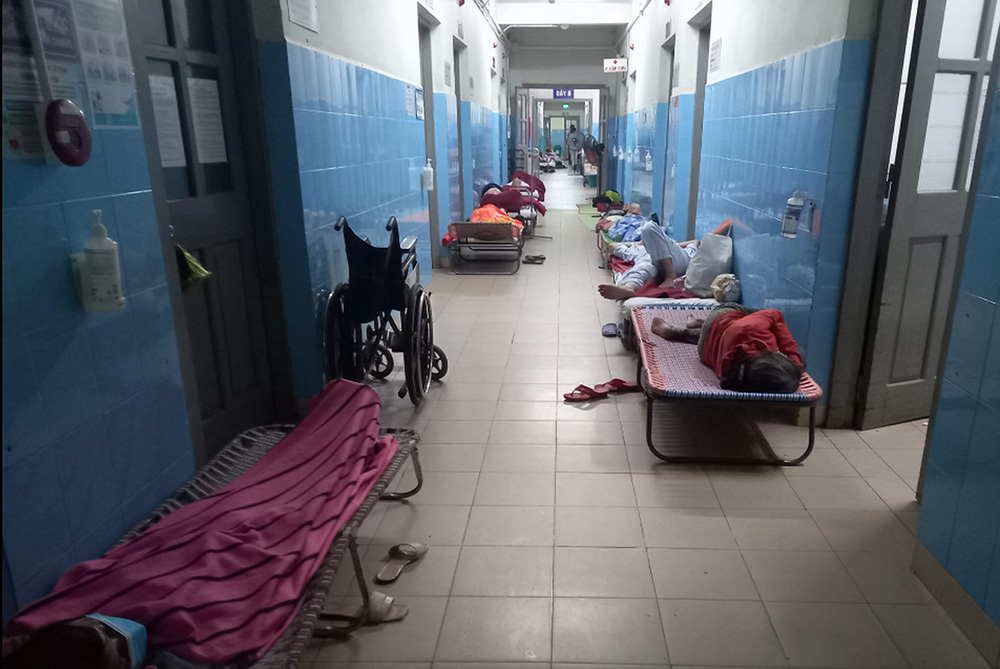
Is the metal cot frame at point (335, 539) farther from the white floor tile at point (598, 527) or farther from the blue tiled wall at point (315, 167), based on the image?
the blue tiled wall at point (315, 167)

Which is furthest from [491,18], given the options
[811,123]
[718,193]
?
[811,123]

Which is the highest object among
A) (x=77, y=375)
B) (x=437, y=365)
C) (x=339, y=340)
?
(x=77, y=375)

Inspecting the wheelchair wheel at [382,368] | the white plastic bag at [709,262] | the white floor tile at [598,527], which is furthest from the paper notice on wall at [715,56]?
the white floor tile at [598,527]

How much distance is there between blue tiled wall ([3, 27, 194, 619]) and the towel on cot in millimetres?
101

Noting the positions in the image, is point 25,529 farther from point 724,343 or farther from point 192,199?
point 724,343

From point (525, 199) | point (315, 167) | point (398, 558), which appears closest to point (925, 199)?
point (398, 558)

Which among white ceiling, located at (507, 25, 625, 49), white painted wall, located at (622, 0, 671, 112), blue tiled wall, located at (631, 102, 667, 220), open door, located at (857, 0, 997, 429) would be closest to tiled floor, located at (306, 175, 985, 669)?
open door, located at (857, 0, 997, 429)

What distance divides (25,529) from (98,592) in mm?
206

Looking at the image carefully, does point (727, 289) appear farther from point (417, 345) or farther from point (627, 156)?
point (627, 156)

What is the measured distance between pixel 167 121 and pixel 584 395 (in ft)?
7.40

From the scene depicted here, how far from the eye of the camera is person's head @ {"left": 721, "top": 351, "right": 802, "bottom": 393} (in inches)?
106

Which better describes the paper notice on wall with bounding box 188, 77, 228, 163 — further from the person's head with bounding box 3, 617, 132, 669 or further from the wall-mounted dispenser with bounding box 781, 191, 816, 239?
the wall-mounted dispenser with bounding box 781, 191, 816, 239

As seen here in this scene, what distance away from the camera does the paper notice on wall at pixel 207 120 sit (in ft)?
8.52

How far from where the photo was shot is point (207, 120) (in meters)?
2.67
